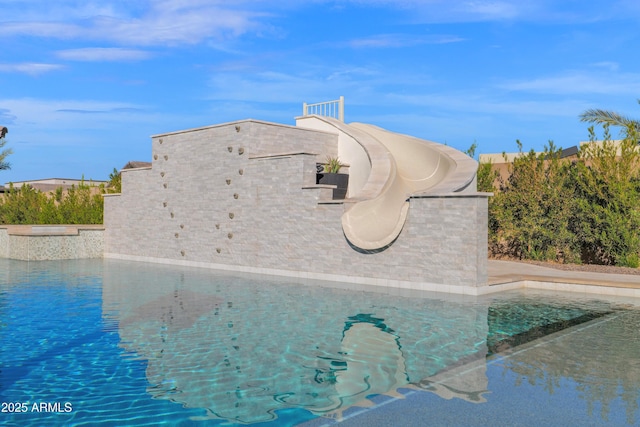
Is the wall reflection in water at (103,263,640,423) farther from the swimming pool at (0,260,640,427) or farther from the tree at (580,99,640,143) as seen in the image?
the tree at (580,99,640,143)

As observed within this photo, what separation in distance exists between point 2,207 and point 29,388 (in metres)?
28.6

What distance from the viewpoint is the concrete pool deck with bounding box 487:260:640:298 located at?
1265 centimetres

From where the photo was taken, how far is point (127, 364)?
6.66 meters

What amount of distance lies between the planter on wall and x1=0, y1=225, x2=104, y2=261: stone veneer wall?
10.2 m

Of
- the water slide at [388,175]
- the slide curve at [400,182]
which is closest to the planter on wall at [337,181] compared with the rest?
the water slide at [388,175]

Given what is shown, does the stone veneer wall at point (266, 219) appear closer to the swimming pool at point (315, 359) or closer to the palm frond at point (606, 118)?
the swimming pool at point (315, 359)

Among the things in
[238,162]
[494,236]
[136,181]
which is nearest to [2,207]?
[136,181]

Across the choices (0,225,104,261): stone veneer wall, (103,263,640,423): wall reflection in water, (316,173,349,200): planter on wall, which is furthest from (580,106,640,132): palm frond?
(0,225,104,261): stone veneer wall

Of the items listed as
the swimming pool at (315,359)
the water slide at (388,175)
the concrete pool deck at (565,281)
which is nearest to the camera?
the swimming pool at (315,359)

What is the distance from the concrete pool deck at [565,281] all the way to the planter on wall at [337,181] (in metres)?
5.08

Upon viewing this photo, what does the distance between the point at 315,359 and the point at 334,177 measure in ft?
37.2

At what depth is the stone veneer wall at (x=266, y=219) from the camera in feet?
42.5

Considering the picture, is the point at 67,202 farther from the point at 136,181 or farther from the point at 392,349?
the point at 392,349

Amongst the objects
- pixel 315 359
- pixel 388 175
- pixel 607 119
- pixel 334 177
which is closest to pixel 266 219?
pixel 334 177
